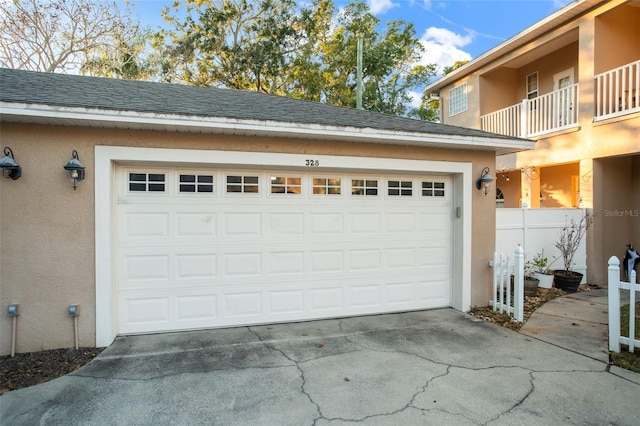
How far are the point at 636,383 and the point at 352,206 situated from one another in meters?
3.95

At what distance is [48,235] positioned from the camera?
166 inches

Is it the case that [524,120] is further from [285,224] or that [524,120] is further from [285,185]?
[285,224]

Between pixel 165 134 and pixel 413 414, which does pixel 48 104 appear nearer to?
pixel 165 134

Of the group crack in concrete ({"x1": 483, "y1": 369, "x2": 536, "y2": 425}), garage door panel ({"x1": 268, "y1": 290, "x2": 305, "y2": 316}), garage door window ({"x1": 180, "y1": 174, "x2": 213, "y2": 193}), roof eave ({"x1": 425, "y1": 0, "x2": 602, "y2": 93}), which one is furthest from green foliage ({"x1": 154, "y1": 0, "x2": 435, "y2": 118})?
crack in concrete ({"x1": 483, "y1": 369, "x2": 536, "y2": 425})

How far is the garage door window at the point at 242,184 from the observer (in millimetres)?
5105

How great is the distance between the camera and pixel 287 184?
5.35 metres

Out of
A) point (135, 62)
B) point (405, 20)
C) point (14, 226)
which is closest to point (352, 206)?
point (14, 226)

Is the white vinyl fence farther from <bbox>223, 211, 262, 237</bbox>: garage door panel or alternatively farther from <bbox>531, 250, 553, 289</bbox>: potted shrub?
<bbox>223, 211, 262, 237</bbox>: garage door panel

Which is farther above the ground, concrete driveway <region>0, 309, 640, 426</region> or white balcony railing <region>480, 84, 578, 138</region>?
white balcony railing <region>480, 84, 578, 138</region>

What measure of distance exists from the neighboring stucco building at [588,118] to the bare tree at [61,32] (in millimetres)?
14758

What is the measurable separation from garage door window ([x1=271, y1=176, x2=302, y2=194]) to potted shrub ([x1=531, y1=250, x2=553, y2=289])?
19.1 ft

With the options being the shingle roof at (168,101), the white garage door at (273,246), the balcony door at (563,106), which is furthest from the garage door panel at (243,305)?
the balcony door at (563,106)

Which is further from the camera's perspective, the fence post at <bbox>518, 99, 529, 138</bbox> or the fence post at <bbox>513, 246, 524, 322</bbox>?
the fence post at <bbox>518, 99, 529, 138</bbox>

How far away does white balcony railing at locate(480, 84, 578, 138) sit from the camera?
29.5 feet
